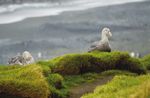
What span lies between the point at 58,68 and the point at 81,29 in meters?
48.4

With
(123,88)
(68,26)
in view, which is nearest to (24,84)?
(123,88)

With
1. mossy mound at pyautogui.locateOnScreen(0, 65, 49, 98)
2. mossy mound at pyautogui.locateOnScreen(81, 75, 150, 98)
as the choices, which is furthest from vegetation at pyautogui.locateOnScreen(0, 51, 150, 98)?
mossy mound at pyautogui.locateOnScreen(81, 75, 150, 98)

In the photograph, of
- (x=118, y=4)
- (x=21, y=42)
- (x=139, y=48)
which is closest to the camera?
(x=139, y=48)

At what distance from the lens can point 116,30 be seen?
73.0m

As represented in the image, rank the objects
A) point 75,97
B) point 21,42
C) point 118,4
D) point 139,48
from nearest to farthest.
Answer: point 75,97 → point 139,48 → point 21,42 → point 118,4

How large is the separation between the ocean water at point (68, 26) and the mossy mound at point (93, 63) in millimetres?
30974

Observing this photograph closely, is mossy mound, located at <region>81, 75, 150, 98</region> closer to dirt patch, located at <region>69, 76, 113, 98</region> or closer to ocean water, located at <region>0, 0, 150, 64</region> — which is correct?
dirt patch, located at <region>69, 76, 113, 98</region>

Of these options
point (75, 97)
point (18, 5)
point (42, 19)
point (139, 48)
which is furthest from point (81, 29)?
point (75, 97)

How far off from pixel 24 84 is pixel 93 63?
27.8ft

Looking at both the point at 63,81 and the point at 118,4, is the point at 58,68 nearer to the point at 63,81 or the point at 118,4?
the point at 63,81

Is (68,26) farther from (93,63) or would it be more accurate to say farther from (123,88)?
(123,88)

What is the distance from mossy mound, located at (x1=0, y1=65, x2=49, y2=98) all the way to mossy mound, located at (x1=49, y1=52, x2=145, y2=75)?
256 inches

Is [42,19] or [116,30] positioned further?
[42,19]

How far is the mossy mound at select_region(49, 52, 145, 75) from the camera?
2669 centimetres
